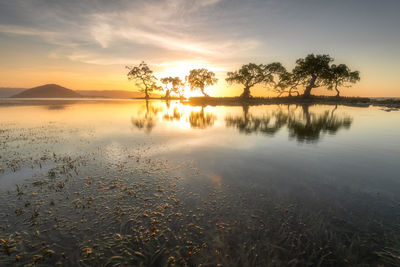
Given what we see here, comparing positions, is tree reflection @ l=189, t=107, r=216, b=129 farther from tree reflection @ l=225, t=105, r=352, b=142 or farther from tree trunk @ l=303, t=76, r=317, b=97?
tree trunk @ l=303, t=76, r=317, b=97

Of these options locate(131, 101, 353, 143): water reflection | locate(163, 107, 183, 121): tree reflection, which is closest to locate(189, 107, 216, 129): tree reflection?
locate(131, 101, 353, 143): water reflection

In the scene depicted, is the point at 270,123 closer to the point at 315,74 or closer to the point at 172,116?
the point at 172,116

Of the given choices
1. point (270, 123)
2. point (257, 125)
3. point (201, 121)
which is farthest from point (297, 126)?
point (201, 121)

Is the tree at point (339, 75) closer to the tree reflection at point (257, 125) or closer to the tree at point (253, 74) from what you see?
the tree at point (253, 74)

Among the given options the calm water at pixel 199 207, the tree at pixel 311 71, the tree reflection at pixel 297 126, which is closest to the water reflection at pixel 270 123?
the tree reflection at pixel 297 126

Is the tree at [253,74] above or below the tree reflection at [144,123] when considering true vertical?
above

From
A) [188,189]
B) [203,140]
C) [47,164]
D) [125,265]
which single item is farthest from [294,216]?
[47,164]

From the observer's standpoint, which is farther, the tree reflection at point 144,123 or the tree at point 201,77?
the tree at point 201,77

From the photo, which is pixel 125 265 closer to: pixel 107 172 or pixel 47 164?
pixel 107 172

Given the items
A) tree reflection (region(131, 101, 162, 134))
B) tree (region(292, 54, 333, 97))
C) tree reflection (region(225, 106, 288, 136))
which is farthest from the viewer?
tree (region(292, 54, 333, 97))

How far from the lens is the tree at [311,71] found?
88994mm

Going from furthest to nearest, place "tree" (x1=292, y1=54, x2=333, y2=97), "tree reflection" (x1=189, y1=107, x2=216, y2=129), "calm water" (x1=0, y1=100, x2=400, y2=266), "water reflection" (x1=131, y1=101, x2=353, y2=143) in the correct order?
"tree" (x1=292, y1=54, x2=333, y2=97) < "tree reflection" (x1=189, y1=107, x2=216, y2=129) < "water reflection" (x1=131, y1=101, x2=353, y2=143) < "calm water" (x1=0, y1=100, x2=400, y2=266)

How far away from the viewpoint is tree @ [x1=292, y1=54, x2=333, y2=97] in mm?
88994

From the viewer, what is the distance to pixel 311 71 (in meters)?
91.3
